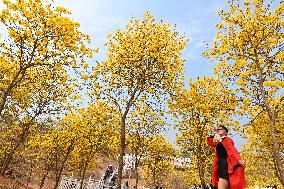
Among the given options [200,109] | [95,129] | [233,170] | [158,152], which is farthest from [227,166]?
[158,152]

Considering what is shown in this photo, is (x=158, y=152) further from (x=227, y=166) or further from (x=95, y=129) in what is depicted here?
(x=227, y=166)

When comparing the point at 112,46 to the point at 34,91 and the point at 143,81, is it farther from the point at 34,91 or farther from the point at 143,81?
the point at 34,91

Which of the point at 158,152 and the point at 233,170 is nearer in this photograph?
the point at 233,170

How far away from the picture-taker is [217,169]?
789 centimetres

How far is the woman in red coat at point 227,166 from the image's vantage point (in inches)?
293

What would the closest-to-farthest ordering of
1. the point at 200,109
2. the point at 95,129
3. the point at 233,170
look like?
the point at 233,170 → the point at 200,109 → the point at 95,129

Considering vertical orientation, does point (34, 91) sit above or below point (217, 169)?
above

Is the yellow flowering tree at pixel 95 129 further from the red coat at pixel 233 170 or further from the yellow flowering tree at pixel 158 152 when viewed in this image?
the red coat at pixel 233 170

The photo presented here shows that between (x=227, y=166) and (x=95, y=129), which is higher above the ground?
(x=95, y=129)

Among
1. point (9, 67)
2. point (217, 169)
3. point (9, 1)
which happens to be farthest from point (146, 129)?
point (217, 169)

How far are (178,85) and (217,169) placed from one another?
36.4 ft

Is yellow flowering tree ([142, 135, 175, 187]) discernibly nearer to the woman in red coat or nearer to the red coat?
the woman in red coat

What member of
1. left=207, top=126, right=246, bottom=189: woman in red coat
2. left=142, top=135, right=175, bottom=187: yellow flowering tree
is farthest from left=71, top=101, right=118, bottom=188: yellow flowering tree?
left=207, top=126, right=246, bottom=189: woman in red coat

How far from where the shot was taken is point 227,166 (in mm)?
7699
